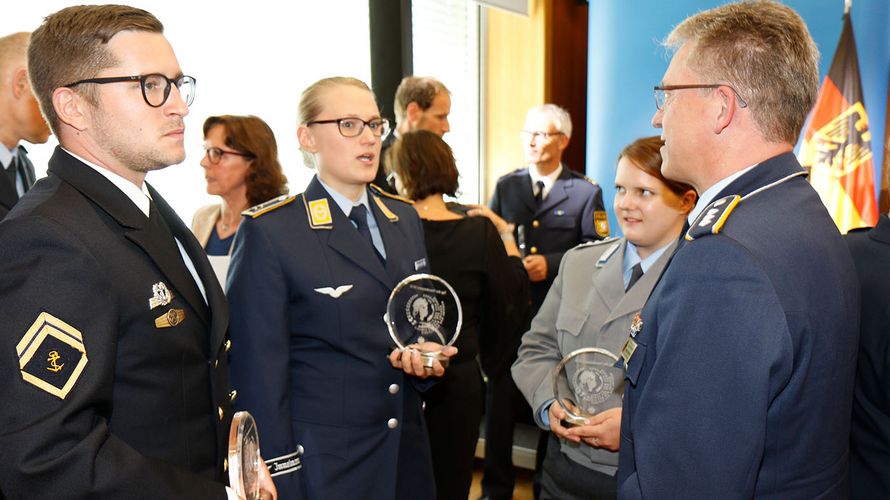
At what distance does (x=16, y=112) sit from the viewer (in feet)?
8.18

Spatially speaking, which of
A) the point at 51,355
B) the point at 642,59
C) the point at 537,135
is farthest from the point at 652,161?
the point at 642,59

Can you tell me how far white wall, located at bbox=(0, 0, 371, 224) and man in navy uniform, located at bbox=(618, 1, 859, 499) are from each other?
2.06 meters

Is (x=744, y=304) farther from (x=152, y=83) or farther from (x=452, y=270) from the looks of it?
(x=452, y=270)

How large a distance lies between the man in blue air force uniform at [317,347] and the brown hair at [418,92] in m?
1.71

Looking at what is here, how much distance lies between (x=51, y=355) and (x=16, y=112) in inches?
70.5

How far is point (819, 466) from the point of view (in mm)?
1210

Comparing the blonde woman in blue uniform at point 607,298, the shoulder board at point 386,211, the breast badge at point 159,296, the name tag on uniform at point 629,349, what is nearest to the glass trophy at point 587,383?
the blonde woman in blue uniform at point 607,298

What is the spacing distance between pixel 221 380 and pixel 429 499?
943 mm

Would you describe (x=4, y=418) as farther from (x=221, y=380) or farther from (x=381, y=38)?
(x=381, y=38)

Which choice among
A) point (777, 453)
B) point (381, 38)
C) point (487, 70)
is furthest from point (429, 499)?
point (487, 70)

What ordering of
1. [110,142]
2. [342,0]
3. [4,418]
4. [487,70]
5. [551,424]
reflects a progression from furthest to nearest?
[487,70] < [342,0] < [551,424] < [110,142] < [4,418]

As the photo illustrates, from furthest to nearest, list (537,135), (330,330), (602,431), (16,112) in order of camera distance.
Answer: (537,135) → (16,112) → (330,330) → (602,431)

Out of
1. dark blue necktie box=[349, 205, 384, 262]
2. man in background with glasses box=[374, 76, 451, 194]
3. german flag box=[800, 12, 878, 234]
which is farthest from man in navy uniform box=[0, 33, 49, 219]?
german flag box=[800, 12, 878, 234]

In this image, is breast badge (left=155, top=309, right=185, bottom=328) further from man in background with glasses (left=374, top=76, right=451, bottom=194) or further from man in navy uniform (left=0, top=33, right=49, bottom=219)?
man in background with glasses (left=374, top=76, right=451, bottom=194)
